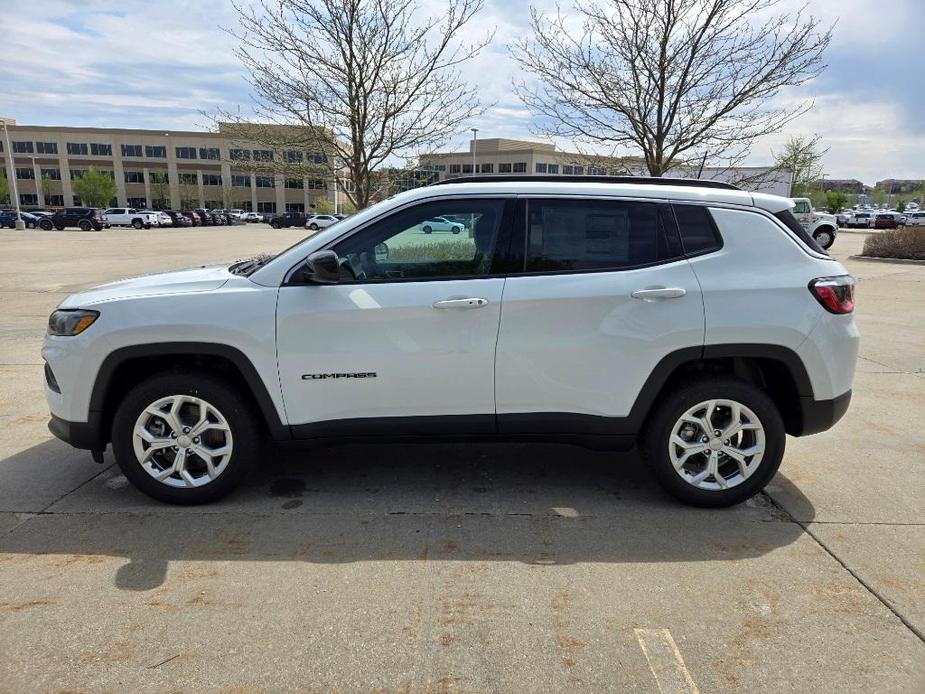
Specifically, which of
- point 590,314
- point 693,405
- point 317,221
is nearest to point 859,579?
point 693,405

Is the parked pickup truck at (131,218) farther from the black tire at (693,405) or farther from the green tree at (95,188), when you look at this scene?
the black tire at (693,405)

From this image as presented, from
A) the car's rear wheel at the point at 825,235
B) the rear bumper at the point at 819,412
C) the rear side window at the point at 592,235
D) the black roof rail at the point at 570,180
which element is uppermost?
the black roof rail at the point at 570,180

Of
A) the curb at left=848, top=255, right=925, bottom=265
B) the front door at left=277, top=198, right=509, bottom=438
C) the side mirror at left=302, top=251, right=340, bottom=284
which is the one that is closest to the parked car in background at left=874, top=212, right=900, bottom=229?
the curb at left=848, top=255, right=925, bottom=265

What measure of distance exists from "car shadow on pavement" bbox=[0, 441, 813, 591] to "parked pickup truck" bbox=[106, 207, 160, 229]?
59795 mm

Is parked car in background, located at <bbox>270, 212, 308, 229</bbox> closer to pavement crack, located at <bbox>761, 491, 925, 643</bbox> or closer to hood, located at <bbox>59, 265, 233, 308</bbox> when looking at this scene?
hood, located at <bbox>59, 265, 233, 308</bbox>

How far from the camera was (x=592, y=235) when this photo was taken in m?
3.62

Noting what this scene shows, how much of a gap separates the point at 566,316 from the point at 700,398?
90 cm

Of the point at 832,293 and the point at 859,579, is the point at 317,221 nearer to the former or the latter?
the point at 832,293

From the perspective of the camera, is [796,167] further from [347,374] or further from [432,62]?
[347,374]

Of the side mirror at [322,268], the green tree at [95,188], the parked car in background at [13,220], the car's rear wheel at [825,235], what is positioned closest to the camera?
the side mirror at [322,268]

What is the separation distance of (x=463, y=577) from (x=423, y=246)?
1.79 metres

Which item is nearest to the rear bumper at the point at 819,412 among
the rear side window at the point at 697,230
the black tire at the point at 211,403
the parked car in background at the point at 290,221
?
the rear side window at the point at 697,230

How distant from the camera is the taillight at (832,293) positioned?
3523mm

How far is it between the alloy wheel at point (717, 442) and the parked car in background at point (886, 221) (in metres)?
62.0
